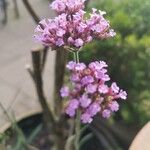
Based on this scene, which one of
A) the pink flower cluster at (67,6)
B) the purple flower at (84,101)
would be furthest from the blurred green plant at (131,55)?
the purple flower at (84,101)

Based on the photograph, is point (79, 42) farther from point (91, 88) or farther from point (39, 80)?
point (39, 80)

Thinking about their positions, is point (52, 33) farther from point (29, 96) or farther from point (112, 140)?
point (29, 96)

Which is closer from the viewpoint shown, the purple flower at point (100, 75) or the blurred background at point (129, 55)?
the purple flower at point (100, 75)

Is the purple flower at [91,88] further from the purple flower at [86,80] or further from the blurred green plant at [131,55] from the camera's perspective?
the blurred green plant at [131,55]

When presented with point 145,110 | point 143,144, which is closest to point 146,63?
point 145,110

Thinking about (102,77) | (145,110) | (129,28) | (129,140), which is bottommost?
(129,140)

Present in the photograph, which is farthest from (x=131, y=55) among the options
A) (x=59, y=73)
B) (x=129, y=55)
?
(x=59, y=73)
